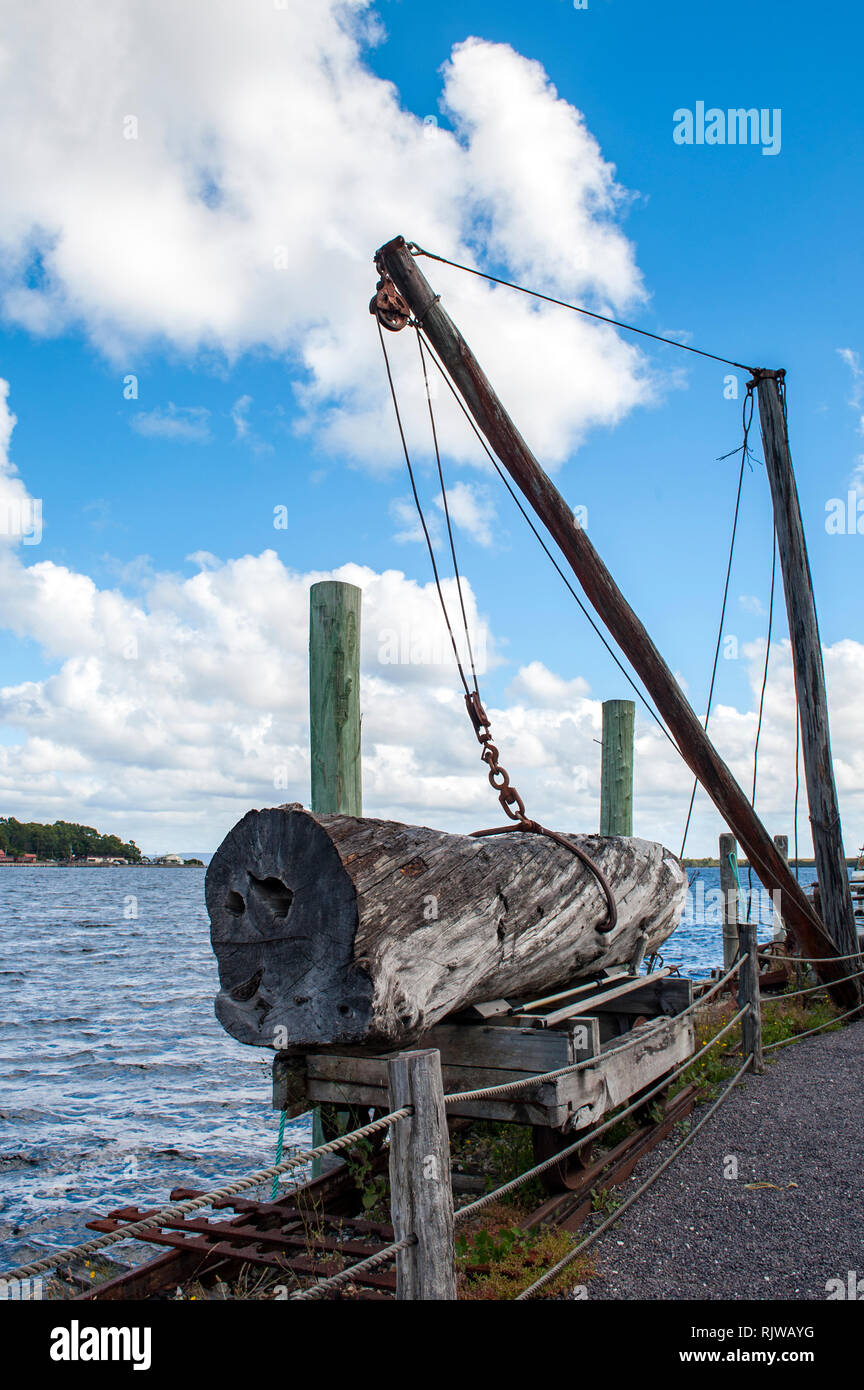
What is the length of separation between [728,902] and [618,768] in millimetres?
3607

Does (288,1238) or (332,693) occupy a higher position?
(332,693)

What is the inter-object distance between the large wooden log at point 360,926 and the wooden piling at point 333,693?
1.32 meters

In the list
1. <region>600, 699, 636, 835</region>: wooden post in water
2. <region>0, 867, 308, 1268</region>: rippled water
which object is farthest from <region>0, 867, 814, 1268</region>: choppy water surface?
<region>600, 699, 636, 835</region>: wooden post in water

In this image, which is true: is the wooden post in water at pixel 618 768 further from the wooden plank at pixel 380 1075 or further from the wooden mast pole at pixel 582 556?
the wooden plank at pixel 380 1075

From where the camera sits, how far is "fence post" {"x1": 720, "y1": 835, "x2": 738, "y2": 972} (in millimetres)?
11891

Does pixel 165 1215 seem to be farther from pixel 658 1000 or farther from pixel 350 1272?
pixel 658 1000

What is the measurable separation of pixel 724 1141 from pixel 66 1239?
5.17 meters

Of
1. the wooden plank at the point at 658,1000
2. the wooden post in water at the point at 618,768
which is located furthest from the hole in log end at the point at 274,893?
the wooden post in water at the point at 618,768

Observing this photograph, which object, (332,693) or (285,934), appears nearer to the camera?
(285,934)

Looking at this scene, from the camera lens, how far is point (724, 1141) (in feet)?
19.9

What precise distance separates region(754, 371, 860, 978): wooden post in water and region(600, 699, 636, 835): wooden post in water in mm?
1950

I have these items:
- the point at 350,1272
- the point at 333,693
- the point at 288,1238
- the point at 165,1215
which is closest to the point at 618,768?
the point at 333,693

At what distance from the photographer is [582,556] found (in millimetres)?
6688

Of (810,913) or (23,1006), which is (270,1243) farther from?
(23,1006)
